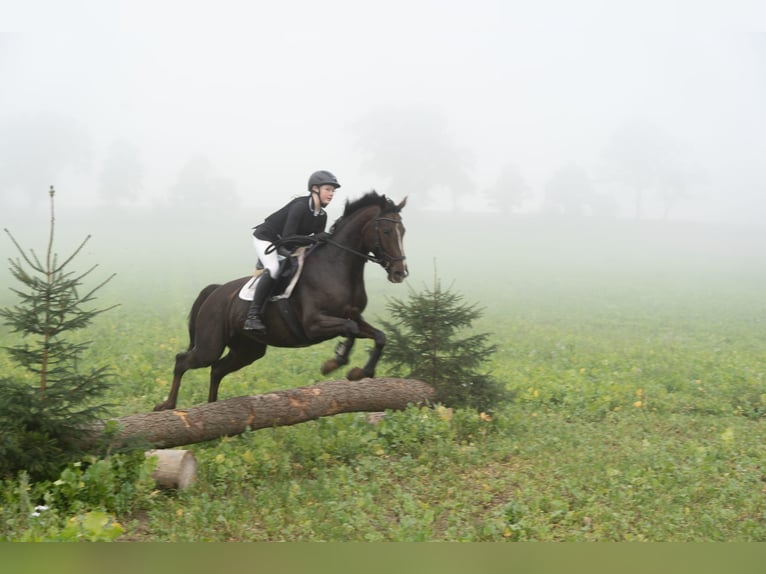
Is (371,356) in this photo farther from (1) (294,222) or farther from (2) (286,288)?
(1) (294,222)

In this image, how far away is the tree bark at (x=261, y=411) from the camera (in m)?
8.23

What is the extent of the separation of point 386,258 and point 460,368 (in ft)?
10.3

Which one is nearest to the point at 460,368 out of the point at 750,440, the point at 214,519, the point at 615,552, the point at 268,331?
the point at 268,331

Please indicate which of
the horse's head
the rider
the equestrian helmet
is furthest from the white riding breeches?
the horse's head

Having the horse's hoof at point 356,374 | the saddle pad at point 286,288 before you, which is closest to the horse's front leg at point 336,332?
the horse's hoof at point 356,374

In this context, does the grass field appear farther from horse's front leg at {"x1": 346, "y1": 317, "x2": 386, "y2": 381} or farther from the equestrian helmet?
the equestrian helmet

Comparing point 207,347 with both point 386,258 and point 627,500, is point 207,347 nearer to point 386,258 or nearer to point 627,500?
point 386,258

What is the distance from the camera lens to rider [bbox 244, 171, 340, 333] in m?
8.90

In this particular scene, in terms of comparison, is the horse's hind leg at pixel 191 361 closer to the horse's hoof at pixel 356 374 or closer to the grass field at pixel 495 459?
the grass field at pixel 495 459

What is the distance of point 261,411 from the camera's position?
9.12 metres

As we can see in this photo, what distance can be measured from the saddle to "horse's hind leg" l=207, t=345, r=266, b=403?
3.58ft

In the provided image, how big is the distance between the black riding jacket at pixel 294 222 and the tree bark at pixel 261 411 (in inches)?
84.1

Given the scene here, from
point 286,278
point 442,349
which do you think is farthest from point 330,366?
point 442,349

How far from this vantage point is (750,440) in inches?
408
